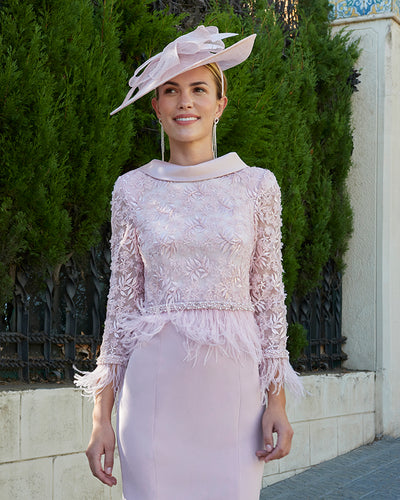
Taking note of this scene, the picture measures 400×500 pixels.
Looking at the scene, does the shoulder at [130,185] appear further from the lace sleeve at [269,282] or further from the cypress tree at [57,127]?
the cypress tree at [57,127]

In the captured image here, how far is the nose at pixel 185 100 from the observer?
8.77ft

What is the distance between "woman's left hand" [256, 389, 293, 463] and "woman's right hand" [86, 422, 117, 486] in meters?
0.46

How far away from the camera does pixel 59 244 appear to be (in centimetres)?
478

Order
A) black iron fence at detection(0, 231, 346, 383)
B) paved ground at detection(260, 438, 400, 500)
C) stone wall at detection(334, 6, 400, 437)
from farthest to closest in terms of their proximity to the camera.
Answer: stone wall at detection(334, 6, 400, 437), paved ground at detection(260, 438, 400, 500), black iron fence at detection(0, 231, 346, 383)

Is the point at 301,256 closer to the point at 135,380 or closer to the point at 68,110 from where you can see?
the point at 68,110

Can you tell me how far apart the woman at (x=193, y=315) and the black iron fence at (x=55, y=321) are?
2.15 m

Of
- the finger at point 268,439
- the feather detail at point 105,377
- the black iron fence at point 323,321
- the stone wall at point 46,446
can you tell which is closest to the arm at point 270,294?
the finger at point 268,439

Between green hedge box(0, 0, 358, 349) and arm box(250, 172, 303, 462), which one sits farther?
green hedge box(0, 0, 358, 349)

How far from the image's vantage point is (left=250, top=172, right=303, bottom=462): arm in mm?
2586

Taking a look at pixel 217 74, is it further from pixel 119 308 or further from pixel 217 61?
pixel 119 308

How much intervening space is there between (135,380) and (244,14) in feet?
15.4

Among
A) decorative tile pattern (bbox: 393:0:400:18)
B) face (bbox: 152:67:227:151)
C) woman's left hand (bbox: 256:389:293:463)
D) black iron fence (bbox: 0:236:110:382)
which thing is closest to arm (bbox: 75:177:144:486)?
face (bbox: 152:67:227:151)

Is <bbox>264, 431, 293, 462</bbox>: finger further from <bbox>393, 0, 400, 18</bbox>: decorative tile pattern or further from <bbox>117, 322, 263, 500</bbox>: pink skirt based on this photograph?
<bbox>393, 0, 400, 18</bbox>: decorative tile pattern

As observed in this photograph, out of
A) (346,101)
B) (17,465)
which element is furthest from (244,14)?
(17,465)
